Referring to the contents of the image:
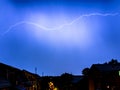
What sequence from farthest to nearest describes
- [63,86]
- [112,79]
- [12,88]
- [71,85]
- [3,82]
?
[63,86]
[71,85]
[112,79]
[12,88]
[3,82]

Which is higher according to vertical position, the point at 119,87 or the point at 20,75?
the point at 20,75

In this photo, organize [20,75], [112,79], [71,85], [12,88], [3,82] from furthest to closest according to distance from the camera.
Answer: [71,85]
[20,75]
[112,79]
[12,88]
[3,82]

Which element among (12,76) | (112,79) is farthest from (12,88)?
(112,79)

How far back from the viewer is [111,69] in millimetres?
45281

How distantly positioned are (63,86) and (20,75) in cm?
2839

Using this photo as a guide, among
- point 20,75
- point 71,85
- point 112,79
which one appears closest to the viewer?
point 112,79

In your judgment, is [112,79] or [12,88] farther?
[112,79]

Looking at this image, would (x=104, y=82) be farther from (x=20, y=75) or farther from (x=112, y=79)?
(x=20, y=75)

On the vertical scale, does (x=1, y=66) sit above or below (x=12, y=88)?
above

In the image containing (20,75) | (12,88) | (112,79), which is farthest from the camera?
(20,75)

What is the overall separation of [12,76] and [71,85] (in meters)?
28.7

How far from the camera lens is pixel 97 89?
4734 cm

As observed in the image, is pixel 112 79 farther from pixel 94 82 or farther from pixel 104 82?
pixel 94 82

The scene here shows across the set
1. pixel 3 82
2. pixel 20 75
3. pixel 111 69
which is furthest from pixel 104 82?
pixel 3 82
